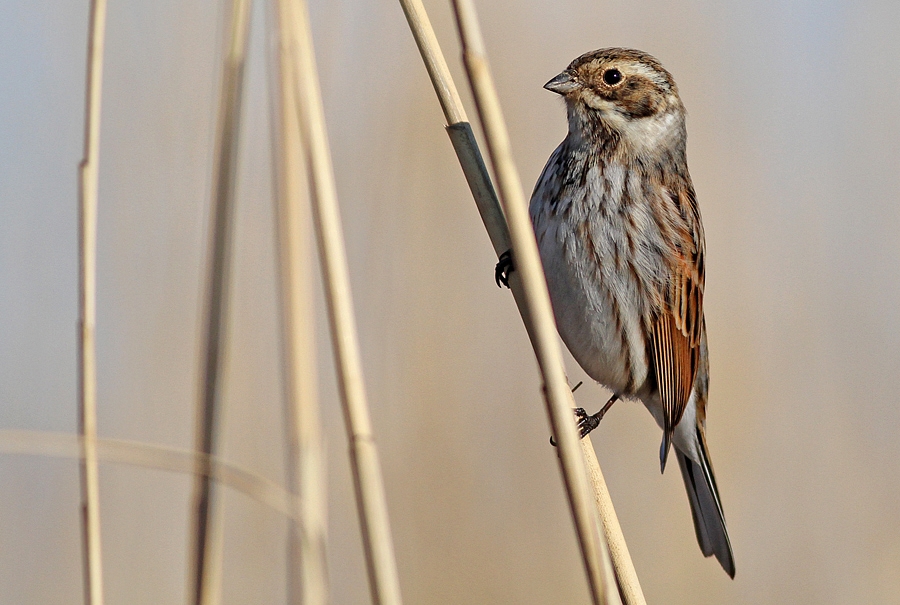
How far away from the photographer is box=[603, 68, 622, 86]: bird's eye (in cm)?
231

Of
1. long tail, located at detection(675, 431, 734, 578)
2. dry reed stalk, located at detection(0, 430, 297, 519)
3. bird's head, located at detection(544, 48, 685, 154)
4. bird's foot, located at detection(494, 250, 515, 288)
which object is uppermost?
bird's head, located at detection(544, 48, 685, 154)

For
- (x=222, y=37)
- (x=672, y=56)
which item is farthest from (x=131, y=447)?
(x=672, y=56)

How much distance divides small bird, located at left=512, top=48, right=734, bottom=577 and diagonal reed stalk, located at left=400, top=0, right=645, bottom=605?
0.57m

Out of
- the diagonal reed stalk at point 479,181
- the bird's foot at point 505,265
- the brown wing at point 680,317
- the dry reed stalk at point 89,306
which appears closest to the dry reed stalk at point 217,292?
the dry reed stalk at point 89,306

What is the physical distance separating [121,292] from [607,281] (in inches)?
58.8

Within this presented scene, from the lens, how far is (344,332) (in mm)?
1148

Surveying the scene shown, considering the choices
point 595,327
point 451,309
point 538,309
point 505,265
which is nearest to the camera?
point 538,309

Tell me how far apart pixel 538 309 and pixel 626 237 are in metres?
1.25

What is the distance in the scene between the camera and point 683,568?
3.23 meters

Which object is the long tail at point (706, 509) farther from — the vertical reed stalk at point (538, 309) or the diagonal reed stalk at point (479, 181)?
the vertical reed stalk at point (538, 309)

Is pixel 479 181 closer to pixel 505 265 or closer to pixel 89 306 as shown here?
pixel 505 265

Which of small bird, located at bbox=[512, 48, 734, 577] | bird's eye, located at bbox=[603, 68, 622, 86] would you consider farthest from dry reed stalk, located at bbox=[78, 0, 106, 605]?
bird's eye, located at bbox=[603, 68, 622, 86]

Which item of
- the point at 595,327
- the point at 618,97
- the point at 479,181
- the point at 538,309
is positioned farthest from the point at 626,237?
the point at 538,309

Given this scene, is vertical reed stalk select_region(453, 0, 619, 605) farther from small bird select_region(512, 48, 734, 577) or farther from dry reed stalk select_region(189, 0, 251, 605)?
small bird select_region(512, 48, 734, 577)
